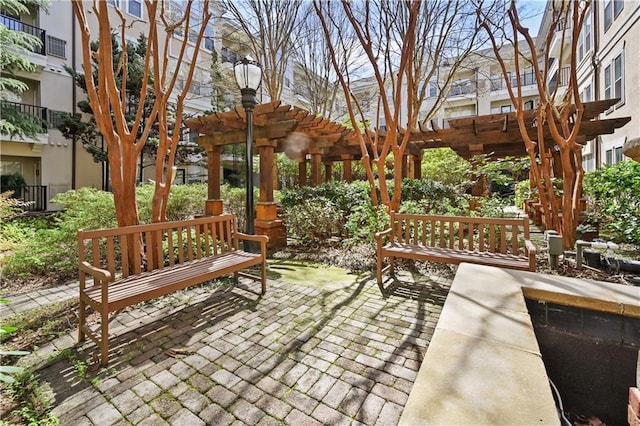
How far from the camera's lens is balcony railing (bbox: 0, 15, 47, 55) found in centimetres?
1111

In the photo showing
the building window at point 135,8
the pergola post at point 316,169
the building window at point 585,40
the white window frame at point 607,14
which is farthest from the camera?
the building window at point 135,8

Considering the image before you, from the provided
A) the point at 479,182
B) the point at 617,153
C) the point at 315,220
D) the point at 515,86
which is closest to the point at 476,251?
the point at 315,220

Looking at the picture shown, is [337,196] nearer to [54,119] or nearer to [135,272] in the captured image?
[135,272]

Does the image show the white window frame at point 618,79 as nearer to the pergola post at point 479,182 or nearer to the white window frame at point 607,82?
the white window frame at point 607,82

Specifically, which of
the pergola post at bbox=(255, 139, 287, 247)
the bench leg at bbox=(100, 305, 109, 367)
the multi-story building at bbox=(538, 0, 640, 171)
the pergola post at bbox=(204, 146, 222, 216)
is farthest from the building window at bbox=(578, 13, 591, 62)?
the bench leg at bbox=(100, 305, 109, 367)

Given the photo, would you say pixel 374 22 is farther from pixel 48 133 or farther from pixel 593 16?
pixel 48 133

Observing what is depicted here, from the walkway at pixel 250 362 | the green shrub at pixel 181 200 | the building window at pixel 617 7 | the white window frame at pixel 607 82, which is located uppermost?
the building window at pixel 617 7

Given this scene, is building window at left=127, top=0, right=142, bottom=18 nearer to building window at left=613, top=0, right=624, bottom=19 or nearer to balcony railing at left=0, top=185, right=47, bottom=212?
balcony railing at left=0, top=185, right=47, bottom=212

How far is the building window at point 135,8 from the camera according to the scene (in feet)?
48.4

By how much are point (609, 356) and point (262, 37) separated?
37.1 ft

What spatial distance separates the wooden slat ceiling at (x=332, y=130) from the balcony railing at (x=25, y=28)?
984 centimetres

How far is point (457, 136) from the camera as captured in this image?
7891mm

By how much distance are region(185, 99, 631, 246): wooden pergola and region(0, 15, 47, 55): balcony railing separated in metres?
9.75

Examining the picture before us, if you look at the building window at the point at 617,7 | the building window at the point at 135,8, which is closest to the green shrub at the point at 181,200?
the building window at the point at 135,8
